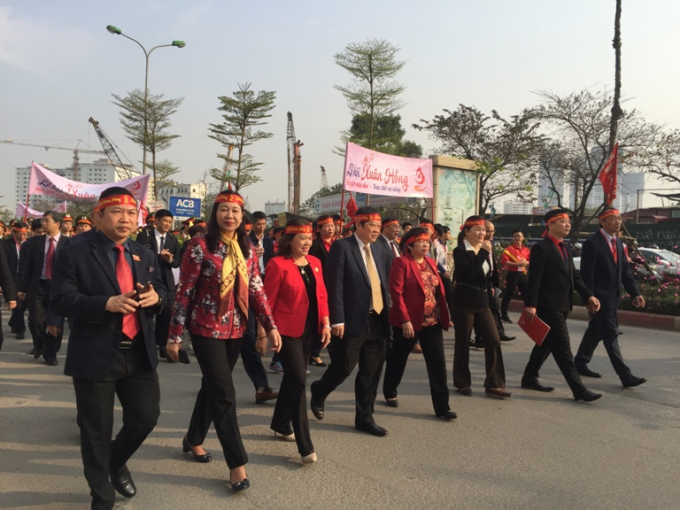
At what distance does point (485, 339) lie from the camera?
5.86m

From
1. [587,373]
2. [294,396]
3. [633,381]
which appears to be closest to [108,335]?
[294,396]

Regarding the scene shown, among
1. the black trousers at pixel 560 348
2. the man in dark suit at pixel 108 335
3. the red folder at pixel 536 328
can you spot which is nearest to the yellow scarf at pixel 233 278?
the man in dark suit at pixel 108 335

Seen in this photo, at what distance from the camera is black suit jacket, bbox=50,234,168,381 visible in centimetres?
308

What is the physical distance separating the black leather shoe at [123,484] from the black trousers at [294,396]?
3.52ft

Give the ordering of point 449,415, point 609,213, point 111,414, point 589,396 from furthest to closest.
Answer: point 609,213 < point 589,396 < point 449,415 < point 111,414

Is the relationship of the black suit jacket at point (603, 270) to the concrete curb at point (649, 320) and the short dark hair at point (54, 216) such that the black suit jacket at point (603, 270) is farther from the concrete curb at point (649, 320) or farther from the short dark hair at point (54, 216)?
the short dark hair at point (54, 216)

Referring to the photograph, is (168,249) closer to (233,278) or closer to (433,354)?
(433,354)

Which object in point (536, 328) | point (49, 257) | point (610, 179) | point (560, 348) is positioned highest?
point (610, 179)

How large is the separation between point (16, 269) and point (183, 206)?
11.6 m

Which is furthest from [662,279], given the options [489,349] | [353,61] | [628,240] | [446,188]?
[353,61]

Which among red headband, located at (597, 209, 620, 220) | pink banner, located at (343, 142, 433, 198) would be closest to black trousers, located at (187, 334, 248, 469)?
red headband, located at (597, 209, 620, 220)

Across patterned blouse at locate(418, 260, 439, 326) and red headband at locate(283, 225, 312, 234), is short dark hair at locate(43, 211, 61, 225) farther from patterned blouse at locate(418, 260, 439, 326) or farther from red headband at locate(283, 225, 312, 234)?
patterned blouse at locate(418, 260, 439, 326)

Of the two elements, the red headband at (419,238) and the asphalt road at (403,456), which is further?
the red headband at (419,238)

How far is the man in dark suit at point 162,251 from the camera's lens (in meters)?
7.39
